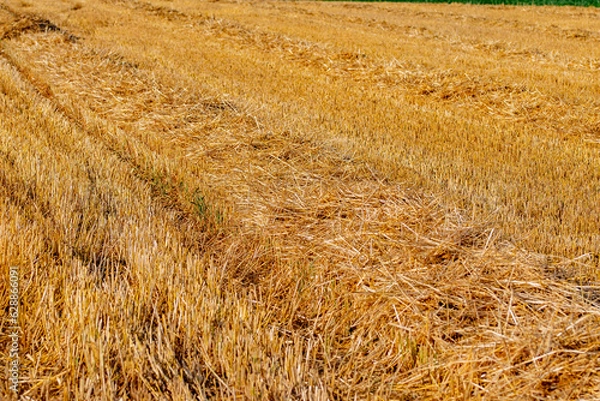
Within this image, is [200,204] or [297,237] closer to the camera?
[297,237]

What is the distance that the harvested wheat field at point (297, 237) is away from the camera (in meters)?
2.49

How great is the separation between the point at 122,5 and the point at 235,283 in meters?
21.0

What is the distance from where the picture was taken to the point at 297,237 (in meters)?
4.00

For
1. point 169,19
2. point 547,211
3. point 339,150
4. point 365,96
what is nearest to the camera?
point 547,211

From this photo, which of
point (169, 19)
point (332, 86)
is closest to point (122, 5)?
point (169, 19)

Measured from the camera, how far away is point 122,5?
21750 millimetres

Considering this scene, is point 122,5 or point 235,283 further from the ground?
point 122,5

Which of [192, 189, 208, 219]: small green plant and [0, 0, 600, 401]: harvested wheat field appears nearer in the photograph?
[0, 0, 600, 401]: harvested wheat field

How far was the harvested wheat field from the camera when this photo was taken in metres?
2.49

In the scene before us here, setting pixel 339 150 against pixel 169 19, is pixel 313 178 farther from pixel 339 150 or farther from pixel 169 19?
pixel 169 19

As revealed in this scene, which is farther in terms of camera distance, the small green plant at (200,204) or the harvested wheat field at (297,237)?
the small green plant at (200,204)

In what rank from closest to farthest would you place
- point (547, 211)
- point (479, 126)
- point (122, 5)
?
point (547, 211)
point (479, 126)
point (122, 5)

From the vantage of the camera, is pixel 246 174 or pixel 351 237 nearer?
pixel 351 237

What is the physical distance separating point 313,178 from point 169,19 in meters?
15.1
